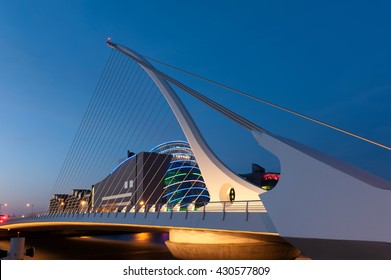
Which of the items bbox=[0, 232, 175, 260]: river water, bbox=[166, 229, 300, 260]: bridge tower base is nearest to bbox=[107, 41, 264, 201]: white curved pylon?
bbox=[166, 229, 300, 260]: bridge tower base

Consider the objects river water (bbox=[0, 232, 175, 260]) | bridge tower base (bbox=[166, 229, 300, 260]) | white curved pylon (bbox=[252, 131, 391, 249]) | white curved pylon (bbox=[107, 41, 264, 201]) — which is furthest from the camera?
river water (bbox=[0, 232, 175, 260])

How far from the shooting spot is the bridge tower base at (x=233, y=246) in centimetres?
2023

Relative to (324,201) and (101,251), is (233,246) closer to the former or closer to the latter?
(324,201)

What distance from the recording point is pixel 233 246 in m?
20.4

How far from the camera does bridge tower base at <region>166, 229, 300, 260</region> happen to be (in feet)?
66.4

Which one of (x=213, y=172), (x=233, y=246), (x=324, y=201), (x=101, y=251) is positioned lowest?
(x=233, y=246)

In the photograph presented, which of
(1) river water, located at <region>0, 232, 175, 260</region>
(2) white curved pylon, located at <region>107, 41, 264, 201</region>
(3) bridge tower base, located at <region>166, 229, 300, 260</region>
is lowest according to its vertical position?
(3) bridge tower base, located at <region>166, 229, 300, 260</region>

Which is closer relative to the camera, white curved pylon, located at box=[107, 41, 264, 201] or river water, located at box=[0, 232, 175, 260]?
white curved pylon, located at box=[107, 41, 264, 201]

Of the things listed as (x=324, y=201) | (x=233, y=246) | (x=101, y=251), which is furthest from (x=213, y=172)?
(x=101, y=251)

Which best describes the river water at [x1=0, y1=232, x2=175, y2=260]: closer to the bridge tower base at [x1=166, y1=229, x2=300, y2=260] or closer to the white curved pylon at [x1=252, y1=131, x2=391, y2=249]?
the bridge tower base at [x1=166, y1=229, x2=300, y2=260]

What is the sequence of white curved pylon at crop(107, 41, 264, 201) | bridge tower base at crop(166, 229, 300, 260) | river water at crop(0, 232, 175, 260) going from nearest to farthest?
white curved pylon at crop(107, 41, 264, 201) < bridge tower base at crop(166, 229, 300, 260) < river water at crop(0, 232, 175, 260)

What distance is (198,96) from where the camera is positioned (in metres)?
17.2

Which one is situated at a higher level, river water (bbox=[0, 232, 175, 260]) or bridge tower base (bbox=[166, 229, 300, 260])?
river water (bbox=[0, 232, 175, 260])

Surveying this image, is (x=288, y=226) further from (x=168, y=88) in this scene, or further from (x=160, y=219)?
(x=168, y=88)
